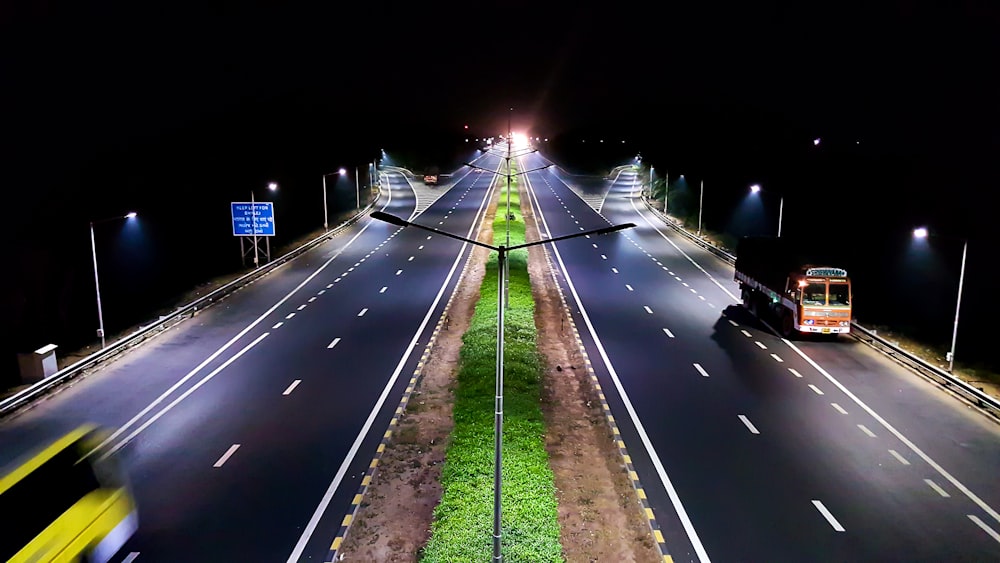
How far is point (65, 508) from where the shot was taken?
537 inches

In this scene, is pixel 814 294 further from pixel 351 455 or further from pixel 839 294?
pixel 351 455

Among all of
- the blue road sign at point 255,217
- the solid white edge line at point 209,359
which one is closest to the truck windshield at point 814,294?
the solid white edge line at point 209,359

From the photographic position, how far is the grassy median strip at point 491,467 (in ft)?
48.2

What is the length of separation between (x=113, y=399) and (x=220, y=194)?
52.2m

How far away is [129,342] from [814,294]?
1241 inches

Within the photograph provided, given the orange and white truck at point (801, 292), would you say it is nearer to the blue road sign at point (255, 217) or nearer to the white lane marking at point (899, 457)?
the white lane marking at point (899, 457)

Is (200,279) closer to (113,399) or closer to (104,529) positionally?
(113,399)

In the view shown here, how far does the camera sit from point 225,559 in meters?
15.0

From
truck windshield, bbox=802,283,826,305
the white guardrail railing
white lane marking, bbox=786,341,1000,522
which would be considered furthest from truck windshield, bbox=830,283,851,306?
the white guardrail railing

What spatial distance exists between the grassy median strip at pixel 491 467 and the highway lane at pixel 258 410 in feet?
8.73

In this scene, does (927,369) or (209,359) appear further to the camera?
(209,359)

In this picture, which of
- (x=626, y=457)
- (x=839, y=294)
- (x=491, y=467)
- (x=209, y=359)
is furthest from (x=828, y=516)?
(x=209, y=359)

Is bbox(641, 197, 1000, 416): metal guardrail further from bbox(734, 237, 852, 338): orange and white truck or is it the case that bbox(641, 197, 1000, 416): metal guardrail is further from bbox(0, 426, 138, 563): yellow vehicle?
bbox(0, 426, 138, 563): yellow vehicle

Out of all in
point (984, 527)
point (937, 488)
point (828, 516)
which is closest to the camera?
point (984, 527)
